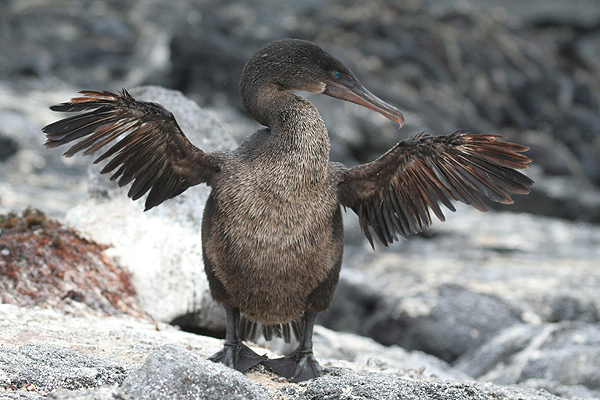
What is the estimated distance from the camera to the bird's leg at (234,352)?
204 inches

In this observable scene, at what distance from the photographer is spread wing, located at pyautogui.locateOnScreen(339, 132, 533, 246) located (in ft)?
15.7

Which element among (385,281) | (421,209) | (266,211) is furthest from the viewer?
(385,281)

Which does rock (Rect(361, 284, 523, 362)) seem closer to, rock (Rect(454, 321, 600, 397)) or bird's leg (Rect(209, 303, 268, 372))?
rock (Rect(454, 321, 600, 397))

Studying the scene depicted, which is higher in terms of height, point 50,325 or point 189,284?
point 189,284

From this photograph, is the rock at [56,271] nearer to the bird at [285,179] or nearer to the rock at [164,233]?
the rock at [164,233]

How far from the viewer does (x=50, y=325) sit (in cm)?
559

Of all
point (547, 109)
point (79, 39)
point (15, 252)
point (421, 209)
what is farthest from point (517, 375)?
point (79, 39)

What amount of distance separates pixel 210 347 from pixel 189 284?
1.19 m

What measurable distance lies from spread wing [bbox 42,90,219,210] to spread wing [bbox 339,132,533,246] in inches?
49.8

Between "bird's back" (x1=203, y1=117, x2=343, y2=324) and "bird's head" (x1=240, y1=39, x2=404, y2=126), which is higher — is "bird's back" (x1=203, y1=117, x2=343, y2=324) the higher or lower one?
the lower one

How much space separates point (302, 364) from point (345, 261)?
832 centimetres

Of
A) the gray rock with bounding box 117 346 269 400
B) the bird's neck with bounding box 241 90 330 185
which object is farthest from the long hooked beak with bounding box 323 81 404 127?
the gray rock with bounding box 117 346 269 400

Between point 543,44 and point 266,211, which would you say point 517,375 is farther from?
point 543,44

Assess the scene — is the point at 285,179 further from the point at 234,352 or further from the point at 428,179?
the point at 234,352
